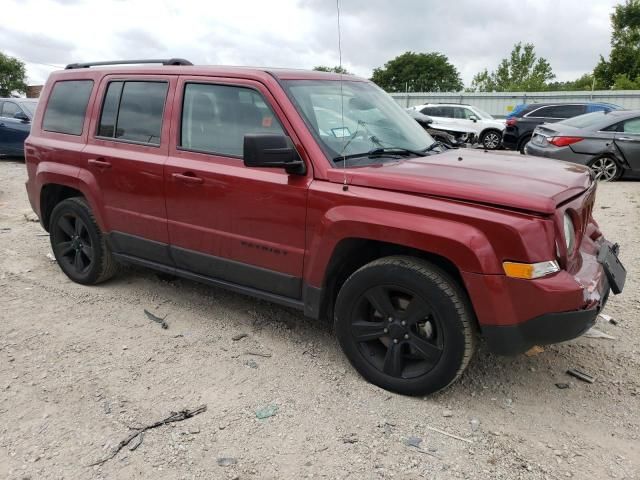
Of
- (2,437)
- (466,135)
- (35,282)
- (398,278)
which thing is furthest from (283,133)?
(466,135)

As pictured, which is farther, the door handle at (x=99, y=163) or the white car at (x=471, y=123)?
the white car at (x=471, y=123)

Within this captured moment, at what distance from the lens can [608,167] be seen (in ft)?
32.8

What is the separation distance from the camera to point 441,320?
2807 millimetres

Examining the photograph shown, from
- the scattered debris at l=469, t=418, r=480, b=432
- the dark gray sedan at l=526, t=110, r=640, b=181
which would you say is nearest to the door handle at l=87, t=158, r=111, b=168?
the scattered debris at l=469, t=418, r=480, b=432

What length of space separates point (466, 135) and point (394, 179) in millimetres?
16547

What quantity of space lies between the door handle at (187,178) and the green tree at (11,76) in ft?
172

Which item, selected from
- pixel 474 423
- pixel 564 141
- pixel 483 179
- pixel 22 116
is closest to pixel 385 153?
pixel 483 179

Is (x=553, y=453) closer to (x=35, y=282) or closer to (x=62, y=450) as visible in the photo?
(x=62, y=450)

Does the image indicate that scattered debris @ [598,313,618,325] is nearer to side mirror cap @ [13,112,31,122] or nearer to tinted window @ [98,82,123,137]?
tinted window @ [98,82,123,137]

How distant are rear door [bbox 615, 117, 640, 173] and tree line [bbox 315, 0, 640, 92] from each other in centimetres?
2703

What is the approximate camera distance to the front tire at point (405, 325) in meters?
2.79

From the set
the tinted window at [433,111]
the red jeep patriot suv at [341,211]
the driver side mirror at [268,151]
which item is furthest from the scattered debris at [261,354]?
the tinted window at [433,111]

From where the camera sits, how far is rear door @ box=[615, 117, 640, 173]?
Result: 9828mm

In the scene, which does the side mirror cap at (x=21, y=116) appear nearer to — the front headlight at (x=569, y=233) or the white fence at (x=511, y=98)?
the front headlight at (x=569, y=233)
